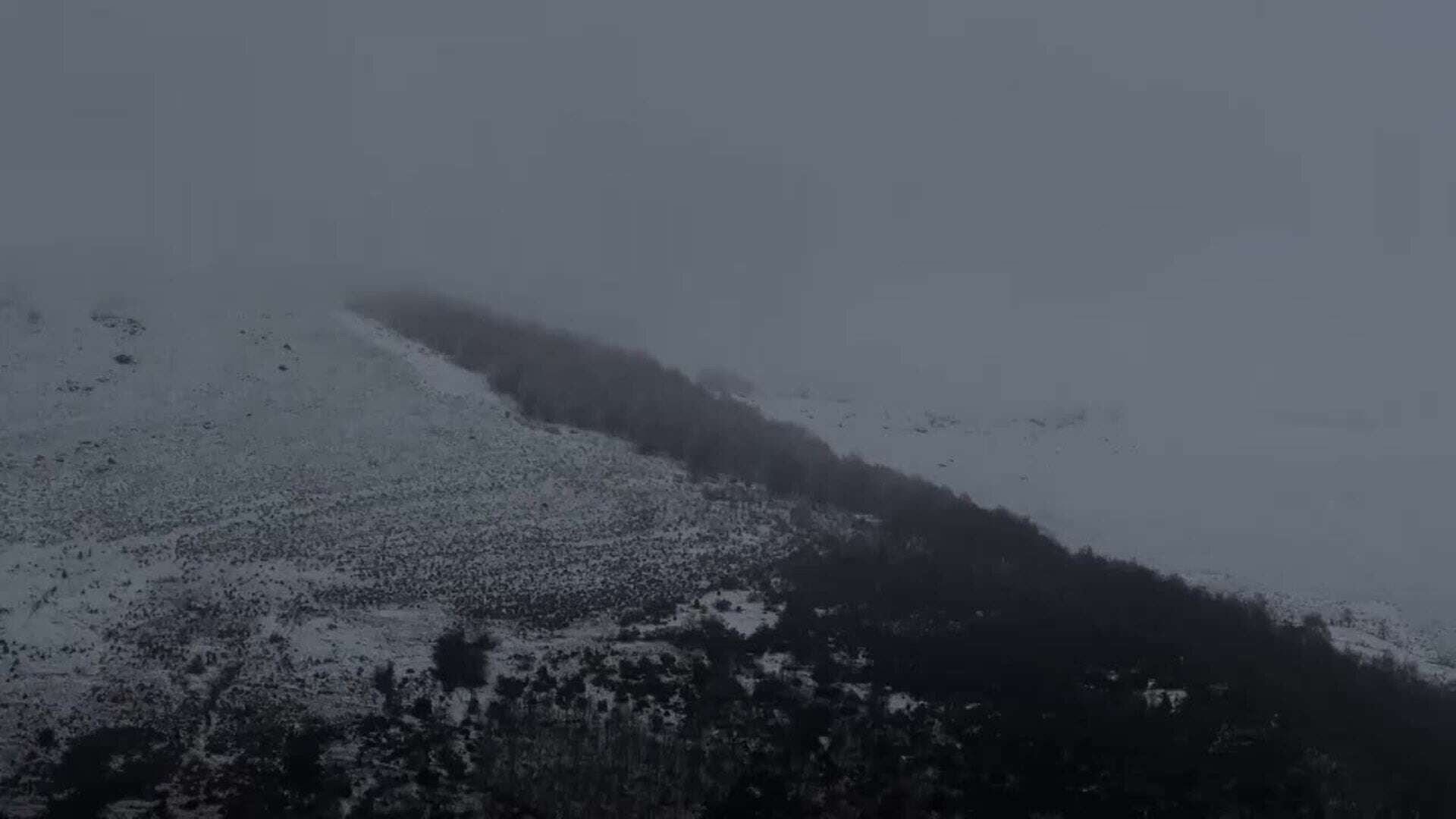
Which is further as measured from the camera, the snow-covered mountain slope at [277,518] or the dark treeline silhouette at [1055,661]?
the snow-covered mountain slope at [277,518]

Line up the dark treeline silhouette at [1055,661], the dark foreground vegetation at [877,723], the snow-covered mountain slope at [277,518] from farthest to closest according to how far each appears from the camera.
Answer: the snow-covered mountain slope at [277,518] → the dark treeline silhouette at [1055,661] → the dark foreground vegetation at [877,723]

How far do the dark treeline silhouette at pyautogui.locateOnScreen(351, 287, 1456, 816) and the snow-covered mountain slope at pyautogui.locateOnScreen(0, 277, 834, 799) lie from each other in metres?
2.74

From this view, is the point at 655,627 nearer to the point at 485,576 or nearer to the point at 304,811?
the point at 485,576

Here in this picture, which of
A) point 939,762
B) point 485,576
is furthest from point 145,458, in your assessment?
point 939,762

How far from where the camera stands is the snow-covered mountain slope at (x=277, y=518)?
2670 centimetres

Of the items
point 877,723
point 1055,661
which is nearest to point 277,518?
point 877,723

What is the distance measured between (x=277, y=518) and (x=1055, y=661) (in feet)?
66.1

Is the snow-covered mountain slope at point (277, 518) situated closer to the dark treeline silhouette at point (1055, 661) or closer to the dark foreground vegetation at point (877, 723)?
the dark foreground vegetation at point (877, 723)

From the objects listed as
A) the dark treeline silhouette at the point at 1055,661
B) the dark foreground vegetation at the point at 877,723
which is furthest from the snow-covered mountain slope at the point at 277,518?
the dark treeline silhouette at the point at 1055,661

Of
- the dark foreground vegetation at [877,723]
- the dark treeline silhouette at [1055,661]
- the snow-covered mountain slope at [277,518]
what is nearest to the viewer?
the dark foreground vegetation at [877,723]

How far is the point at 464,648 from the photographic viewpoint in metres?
28.2

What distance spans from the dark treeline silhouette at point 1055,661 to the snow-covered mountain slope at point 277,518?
2.74 m

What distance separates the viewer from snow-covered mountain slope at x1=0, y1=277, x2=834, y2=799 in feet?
87.6

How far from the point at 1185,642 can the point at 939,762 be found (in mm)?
10209
